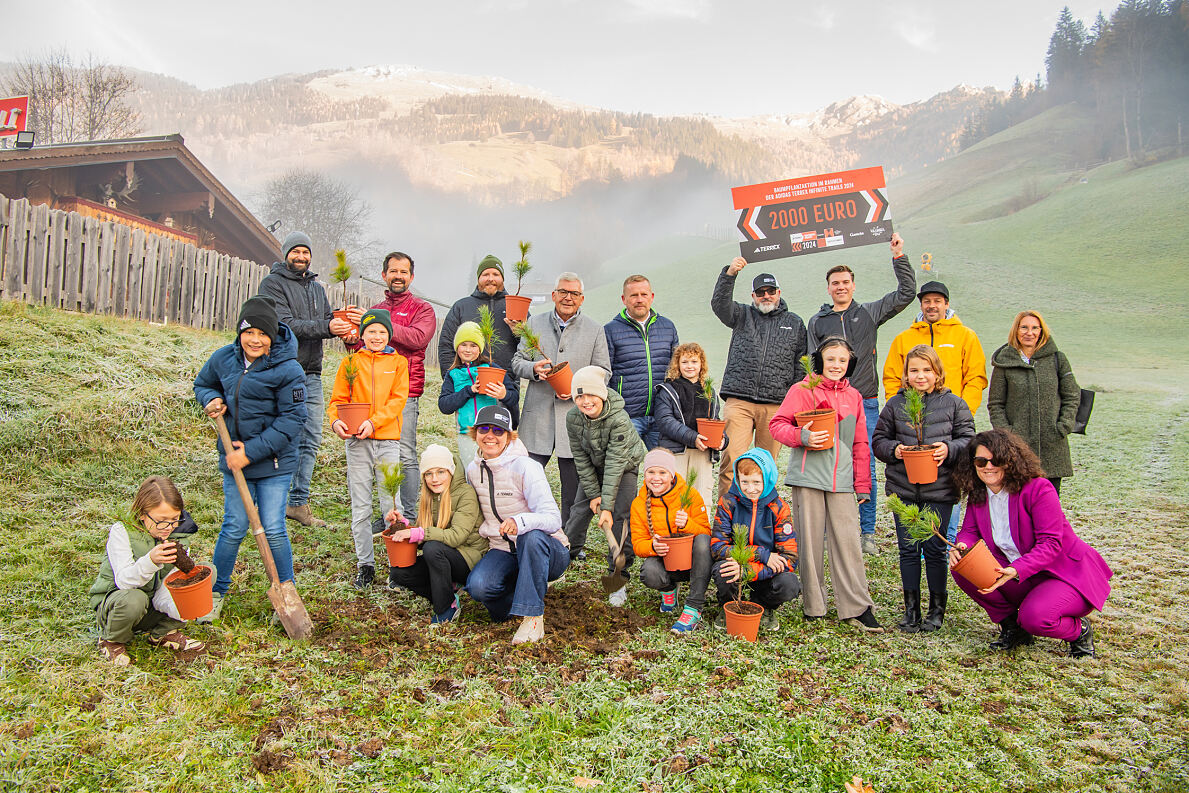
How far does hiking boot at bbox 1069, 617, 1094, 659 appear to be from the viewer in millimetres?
3545

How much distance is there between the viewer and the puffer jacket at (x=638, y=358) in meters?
5.19

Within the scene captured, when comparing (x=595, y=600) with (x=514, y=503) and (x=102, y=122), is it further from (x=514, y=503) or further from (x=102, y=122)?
(x=102, y=122)

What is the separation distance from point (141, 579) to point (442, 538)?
4.78 ft

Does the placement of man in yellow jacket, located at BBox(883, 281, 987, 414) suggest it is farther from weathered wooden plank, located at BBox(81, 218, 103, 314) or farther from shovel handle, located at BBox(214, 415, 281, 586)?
weathered wooden plank, located at BBox(81, 218, 103, 314)

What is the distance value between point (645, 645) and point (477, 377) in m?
2.01

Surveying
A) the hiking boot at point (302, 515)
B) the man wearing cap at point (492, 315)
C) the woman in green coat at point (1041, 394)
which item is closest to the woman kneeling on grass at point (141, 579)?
the hiking boot at point (302, 515)

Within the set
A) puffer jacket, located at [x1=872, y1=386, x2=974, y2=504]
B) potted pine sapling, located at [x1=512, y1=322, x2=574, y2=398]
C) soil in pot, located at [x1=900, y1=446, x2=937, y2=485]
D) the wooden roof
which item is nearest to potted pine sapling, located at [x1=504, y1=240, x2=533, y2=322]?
potted pine sapling, located at [x1=512, y1=322, x2=574, y2=398]

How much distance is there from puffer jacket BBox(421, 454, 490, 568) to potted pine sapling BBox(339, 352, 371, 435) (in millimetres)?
695

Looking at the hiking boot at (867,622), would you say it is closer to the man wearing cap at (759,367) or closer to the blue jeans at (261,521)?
the man wearing cap at (759,367)

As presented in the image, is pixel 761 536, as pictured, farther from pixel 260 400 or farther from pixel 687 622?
pixel 260 400

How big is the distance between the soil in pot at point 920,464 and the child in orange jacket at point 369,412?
326 centimetres

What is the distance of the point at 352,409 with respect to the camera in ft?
13.7

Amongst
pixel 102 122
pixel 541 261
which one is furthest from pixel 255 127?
pixel 102 122

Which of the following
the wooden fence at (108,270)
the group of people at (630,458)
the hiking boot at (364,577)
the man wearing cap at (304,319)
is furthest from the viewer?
the wooden fence at (108,270)
